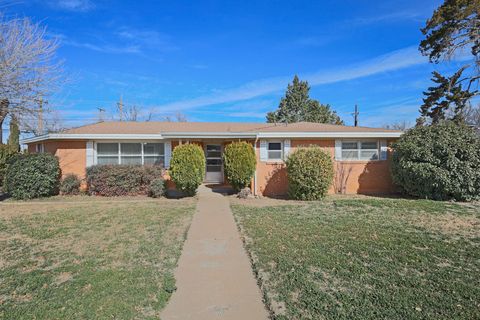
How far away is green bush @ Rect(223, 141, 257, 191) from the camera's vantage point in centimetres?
1063

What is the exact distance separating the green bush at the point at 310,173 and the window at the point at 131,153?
19.3 ft

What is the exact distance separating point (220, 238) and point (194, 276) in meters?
1.83

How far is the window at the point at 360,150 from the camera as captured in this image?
12.3m

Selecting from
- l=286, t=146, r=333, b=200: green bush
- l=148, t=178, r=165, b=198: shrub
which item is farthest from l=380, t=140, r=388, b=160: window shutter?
l=148, t=178, r=165, b=198: shrub

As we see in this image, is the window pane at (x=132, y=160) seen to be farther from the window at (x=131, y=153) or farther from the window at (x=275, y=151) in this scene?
the window at (x=275, y=151)

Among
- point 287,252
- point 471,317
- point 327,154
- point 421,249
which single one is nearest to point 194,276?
point 287,252

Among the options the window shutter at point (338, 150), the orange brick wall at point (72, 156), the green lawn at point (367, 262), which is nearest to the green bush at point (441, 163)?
the green lawn at point (367, 262)

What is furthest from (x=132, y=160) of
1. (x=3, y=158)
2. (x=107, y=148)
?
(x=3, y=158)

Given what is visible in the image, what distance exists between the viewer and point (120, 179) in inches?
439

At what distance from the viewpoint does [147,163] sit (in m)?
12.3

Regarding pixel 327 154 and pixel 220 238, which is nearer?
pixel 220 238

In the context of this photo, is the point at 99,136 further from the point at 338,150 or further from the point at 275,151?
the point at 338,150

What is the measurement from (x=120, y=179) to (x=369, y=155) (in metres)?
10.7

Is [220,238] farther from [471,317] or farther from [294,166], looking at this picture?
[294,166]
